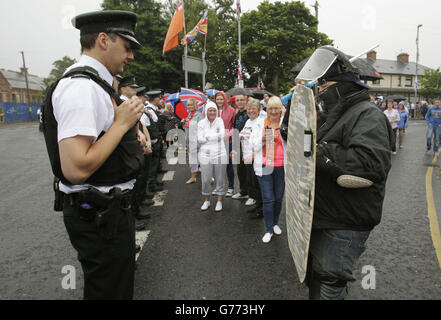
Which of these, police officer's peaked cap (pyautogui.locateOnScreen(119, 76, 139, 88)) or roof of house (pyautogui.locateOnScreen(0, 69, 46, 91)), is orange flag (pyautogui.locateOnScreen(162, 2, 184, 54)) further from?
roof of house (pyautogui.locateOnScreen(0, 69, 46, 91))

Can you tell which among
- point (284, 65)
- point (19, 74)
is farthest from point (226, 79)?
point (19, 74)

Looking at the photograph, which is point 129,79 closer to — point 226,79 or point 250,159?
point 250,159

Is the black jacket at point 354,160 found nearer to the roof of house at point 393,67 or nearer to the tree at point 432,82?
the tree at point 432,82

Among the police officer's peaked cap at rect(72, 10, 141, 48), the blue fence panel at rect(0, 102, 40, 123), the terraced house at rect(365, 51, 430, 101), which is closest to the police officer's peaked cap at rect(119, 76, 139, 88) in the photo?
the police officer's peaked cap at rect(72, 10, 141, 48)

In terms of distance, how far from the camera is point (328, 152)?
Result: 175 cm

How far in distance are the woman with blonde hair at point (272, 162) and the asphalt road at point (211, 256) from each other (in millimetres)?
455

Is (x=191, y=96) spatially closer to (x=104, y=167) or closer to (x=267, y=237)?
(x=267, y=237)

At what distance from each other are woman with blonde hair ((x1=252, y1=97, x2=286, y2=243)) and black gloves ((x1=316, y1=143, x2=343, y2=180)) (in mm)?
2122

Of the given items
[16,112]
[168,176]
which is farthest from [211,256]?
[16,112]

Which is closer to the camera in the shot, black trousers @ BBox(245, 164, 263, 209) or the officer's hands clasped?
the officer's hands clasped

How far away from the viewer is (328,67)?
1.80 meters

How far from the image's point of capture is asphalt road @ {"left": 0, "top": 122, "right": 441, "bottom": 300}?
103 inches

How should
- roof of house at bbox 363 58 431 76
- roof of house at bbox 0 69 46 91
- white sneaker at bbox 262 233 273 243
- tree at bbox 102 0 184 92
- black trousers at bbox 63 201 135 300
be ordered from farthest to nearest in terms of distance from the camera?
roof of house at bbox 0 69 46 91
roof of house at bbox 363 58 431 76
tree at bbox 102 0 184 92
white sneaker at bbox 262 233 273 243
black trousers at bbox 63 201 135 300
